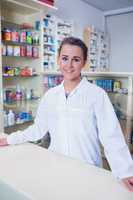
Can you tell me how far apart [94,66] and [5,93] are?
2146 millimetres

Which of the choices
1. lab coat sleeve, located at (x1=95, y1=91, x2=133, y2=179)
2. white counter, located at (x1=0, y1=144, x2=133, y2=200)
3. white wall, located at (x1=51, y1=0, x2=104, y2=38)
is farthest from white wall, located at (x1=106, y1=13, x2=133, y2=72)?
white counter, located at (x1=0, y1=144, x2=133, y2=200)

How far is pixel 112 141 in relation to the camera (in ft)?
2.80

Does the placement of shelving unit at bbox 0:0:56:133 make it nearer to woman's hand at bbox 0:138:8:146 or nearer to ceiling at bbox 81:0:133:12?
→ woman's hand at bbox 0:138:8:146

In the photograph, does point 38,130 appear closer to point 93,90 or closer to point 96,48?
point 93,90

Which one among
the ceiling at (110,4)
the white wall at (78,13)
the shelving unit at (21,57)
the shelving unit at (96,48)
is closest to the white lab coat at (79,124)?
the shelving unit at (21,57)

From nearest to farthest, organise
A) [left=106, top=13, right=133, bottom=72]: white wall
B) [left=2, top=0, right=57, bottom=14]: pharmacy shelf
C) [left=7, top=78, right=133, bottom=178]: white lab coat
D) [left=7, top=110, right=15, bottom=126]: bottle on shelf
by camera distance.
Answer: [left=7, top=78, right=133, bottom=178]: white lab coat
[left=2, top=0, right=57, bottom=14]: pharmacy shelf
[left=7, top=110, right=15, bottom=126]: bottle on shelf
[left=106, top=13, right=133, bottom=72]: white wall

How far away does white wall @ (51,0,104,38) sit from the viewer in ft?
11.2

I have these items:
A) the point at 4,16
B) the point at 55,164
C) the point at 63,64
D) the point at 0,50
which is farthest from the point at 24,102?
the point at 55,164

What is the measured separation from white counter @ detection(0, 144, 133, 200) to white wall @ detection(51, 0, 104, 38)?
2.85m

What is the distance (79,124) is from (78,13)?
126 inches

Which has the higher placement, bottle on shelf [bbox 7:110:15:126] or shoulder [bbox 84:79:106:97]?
shoulder [bbox 84:79:106:97]

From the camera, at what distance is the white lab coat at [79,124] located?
89cm

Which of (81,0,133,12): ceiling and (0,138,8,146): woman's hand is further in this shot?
(81,0,133,12): ceiling

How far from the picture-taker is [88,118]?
973 millimetres
